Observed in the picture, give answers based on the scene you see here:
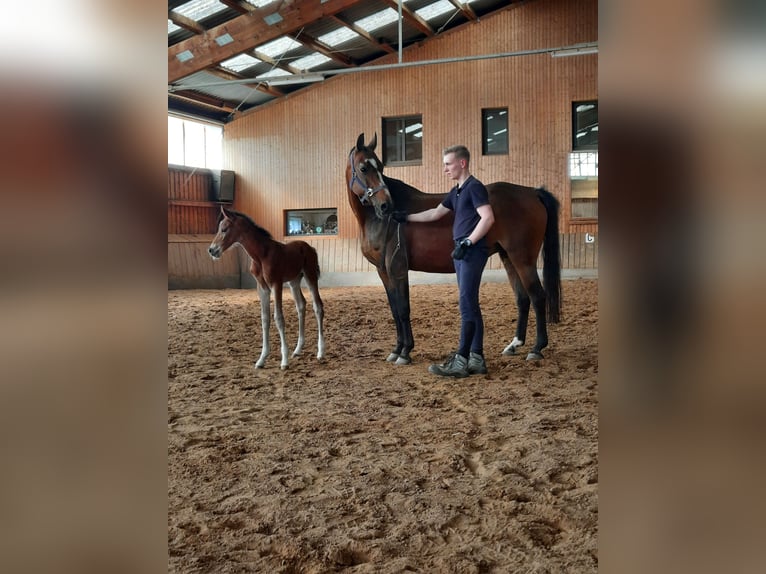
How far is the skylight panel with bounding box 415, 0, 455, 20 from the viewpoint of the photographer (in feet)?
39.2

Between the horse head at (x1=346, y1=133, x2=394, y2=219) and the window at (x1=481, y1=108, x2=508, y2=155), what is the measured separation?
26.8ft

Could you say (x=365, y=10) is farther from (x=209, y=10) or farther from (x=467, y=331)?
(x=467, y=331)

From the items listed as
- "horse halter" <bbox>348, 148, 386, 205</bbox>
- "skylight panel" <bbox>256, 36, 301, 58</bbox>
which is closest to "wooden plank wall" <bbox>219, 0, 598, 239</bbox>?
"skylight panel" <bbox>256, 36, 301, 58</bbox>

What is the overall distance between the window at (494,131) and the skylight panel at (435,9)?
7.22 feet

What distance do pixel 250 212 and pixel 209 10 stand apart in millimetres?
5177

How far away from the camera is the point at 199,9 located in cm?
958

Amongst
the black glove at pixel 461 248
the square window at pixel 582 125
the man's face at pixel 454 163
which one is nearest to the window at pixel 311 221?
the square window at pixel 582 125

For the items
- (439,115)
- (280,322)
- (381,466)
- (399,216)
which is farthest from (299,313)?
(439,115)

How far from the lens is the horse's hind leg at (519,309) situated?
16.7 feet

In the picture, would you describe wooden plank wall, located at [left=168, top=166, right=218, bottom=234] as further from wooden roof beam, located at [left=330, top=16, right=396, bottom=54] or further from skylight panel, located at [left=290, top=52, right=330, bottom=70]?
wooden roof beam, located at [left=330, top=16, right=396, bottom=54]

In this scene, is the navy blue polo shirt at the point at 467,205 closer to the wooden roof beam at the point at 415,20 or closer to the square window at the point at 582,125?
the wooden roof beam at the point at 415,20

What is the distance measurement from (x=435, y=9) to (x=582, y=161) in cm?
434
